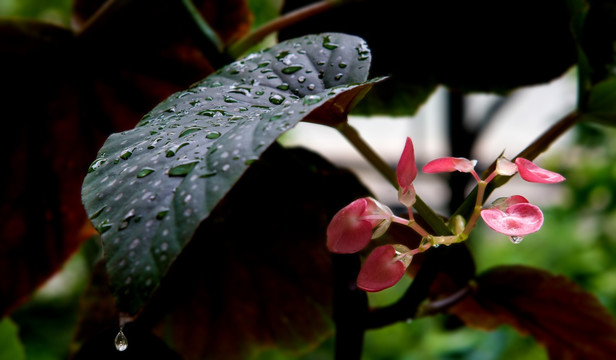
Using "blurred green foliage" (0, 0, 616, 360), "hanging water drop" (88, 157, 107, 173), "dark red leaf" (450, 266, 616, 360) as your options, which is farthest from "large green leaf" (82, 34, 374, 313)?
"blurred green foliage" (0, 0, 616, 360)

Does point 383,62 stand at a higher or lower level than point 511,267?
higher

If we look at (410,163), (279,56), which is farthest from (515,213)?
(279,56)

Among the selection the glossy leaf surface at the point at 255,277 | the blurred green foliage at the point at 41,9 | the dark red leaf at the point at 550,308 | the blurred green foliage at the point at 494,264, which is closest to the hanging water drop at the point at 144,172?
the glossy leaf surface at the point at 255,277

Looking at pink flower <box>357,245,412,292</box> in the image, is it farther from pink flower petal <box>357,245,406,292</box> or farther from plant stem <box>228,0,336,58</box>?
plant stem <box>228,0,336,58</box>

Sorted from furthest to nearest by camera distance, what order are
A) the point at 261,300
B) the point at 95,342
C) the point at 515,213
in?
the point at 261,300 → the point at 95,342 → the point at 515,213

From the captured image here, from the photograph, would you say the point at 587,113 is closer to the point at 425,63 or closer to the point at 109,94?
the point at 425,63

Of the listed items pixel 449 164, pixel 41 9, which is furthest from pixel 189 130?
pixel 41 9

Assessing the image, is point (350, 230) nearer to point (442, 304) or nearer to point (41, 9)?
point (442, 304)
